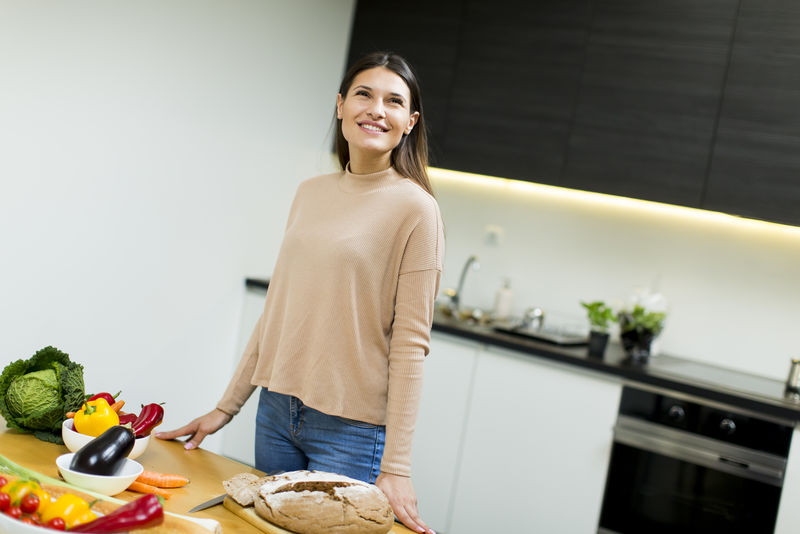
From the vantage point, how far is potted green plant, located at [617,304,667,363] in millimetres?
2865

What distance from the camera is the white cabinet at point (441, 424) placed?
9.77 feet

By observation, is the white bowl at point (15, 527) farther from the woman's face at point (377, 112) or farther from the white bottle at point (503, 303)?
the white bottle at point (503, 303)

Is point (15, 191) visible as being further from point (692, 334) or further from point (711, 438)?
point (692, 334)

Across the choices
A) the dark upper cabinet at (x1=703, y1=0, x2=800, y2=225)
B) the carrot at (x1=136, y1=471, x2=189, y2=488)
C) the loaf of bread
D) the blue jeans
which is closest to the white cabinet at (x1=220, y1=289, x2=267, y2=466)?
the blue jeans

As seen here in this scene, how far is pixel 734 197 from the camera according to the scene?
2.85m

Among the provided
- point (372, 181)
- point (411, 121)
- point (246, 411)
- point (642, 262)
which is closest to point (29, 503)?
point (372, 181)

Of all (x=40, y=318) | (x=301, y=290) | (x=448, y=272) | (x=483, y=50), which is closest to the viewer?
(x=301, y=290)

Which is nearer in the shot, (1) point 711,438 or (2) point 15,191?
(2) point 15,191

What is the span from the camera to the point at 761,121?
281 cm

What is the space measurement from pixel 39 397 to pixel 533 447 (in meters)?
1.87

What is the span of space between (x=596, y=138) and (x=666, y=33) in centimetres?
47

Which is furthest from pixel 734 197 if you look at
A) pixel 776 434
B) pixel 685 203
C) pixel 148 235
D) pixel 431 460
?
pixel 148 235

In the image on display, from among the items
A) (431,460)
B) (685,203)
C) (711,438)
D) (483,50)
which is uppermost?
(483,50)

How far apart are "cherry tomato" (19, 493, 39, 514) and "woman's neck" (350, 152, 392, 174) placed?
0.90 metres
